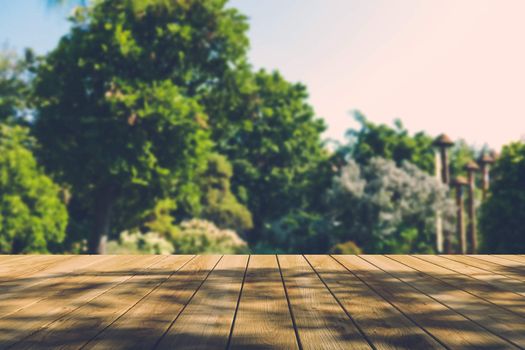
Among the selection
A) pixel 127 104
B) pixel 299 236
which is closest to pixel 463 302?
pixel 127 104

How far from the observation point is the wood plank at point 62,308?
2334mm

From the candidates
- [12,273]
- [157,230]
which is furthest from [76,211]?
[12,273]

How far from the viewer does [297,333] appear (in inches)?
93.9

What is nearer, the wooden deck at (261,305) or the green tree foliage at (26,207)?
the wooden deck at (261,305)

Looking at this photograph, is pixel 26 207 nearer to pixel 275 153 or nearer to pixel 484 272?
pixel 484 272

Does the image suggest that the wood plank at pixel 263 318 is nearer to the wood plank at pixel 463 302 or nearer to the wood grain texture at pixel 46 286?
the wood plank at pixel 463 302

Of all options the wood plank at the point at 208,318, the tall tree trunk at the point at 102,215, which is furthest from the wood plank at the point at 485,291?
the tall tree trunk at the point at 102,215

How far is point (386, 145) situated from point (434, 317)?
91.0 feet

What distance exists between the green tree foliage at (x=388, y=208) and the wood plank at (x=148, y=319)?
20237mm

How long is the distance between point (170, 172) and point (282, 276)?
1668cm

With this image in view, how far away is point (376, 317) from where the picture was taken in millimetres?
2703

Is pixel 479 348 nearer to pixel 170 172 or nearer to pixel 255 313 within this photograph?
pixel 255 313

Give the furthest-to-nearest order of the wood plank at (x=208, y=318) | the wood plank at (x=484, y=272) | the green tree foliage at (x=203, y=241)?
the green tree foliage at (x=203, y=241) → the wood plank at (x=484, y=272) → the wood plank at (x=208, y=318)

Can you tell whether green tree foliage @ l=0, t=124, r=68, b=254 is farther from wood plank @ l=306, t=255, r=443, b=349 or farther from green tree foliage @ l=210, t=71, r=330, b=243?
wood plank @ l=306, t=255, r=443, b=349
